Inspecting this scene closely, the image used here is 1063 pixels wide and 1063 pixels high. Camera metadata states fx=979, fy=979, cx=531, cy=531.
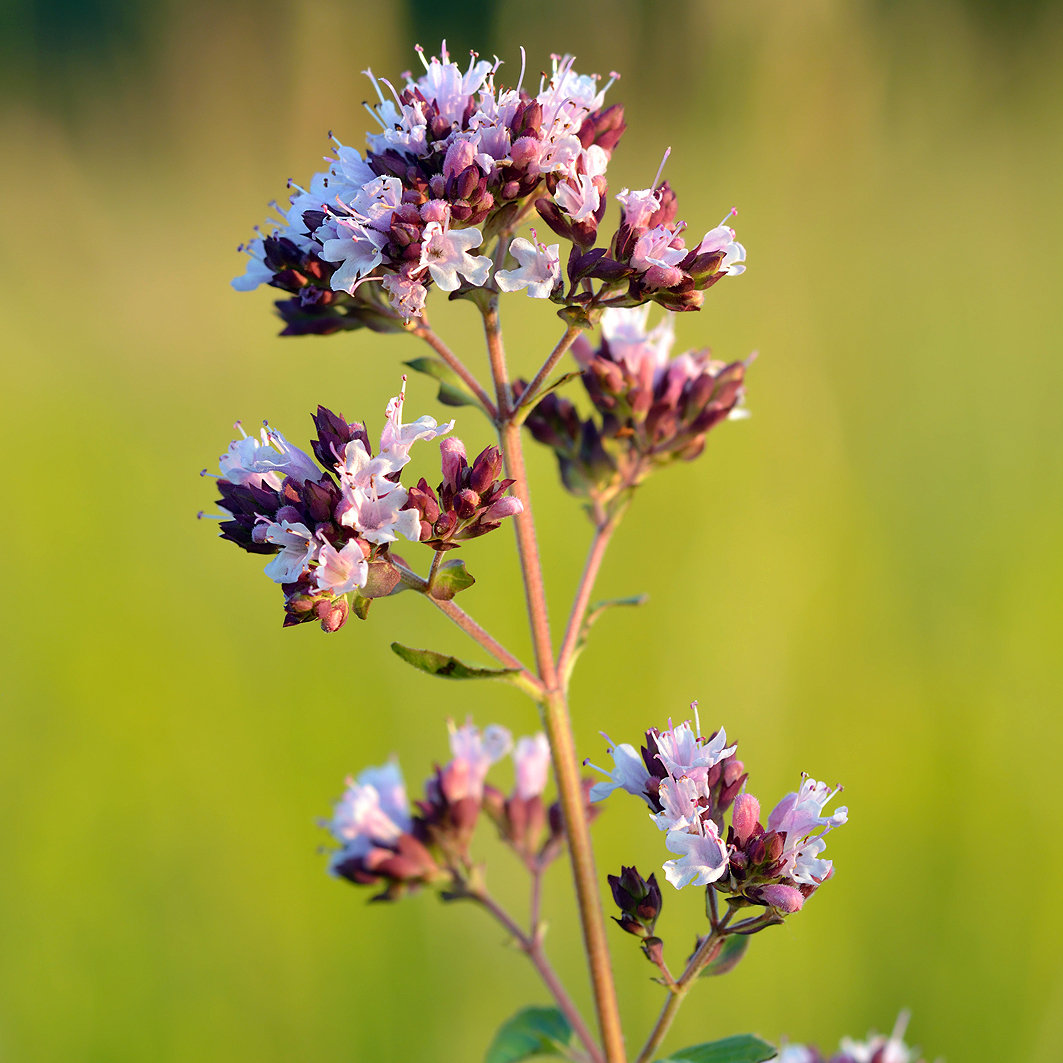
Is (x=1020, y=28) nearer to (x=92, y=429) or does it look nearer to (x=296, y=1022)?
(x=92, y=429)

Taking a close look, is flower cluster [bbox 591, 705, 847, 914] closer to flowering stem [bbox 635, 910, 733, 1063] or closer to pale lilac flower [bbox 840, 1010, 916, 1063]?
flowering stem [bbox 635, 910, 733, 1063]

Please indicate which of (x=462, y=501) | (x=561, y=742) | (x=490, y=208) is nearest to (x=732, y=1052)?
(x=561, y=742)

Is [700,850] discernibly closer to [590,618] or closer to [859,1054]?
[590,618]

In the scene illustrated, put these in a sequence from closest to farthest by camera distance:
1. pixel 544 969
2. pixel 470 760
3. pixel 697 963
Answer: pixel 697 963 → pixel 544 969 → pixel 470 760

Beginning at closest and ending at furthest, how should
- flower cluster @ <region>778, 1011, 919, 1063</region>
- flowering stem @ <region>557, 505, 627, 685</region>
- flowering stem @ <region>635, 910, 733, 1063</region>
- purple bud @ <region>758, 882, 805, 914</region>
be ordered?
purple bud @ <region>758, 882, 805, 914</region> → flowering stem @ <region>635, 910, 733, 1063</region> → flowering stem @ <region>557, 505, 627, 685</region> → flower cluster @ <region>778, 1011, 919, 1063</region>

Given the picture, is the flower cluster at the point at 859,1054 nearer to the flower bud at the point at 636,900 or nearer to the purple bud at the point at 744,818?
the flower bud at the point at 636,900

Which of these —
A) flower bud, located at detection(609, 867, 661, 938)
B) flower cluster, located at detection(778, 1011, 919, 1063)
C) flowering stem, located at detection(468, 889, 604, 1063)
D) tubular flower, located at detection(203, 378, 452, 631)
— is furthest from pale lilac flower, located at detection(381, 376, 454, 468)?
flower cluster, located at detection(778, 1011, 919, 1063)

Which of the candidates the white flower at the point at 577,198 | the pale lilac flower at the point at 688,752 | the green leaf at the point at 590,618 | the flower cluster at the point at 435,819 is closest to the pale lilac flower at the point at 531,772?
the flower cluster at the point at 435,819
